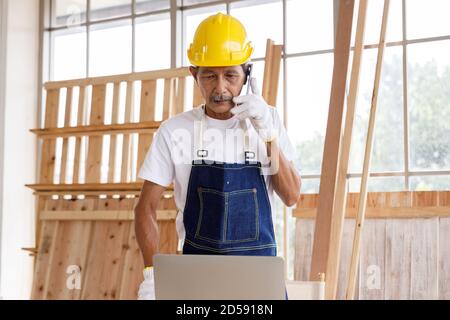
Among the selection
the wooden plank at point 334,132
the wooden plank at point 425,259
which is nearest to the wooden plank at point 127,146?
the wooden plank at point 334,132

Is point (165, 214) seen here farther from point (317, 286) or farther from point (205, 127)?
point (205, 127)

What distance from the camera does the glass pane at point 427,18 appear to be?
4.46 metres

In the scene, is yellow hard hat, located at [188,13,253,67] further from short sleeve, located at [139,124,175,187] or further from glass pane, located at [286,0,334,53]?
glass pane, located at [286,0,334,53]

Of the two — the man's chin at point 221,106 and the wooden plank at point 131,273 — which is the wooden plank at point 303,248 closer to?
the wooden plank at point 131,273

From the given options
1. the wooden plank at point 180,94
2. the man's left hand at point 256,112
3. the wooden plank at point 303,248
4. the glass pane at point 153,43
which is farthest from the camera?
the glass pane at point 153,43

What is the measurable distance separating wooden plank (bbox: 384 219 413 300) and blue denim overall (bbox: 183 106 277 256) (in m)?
1.61

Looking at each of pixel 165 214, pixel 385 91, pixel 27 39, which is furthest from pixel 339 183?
pixel 27 39

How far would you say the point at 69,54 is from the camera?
6.02m

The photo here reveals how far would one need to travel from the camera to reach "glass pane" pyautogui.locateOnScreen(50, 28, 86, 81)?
19.5 ft

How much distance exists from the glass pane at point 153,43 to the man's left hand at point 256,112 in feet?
10.2

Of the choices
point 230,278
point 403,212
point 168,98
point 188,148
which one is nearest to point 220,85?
point 188,148

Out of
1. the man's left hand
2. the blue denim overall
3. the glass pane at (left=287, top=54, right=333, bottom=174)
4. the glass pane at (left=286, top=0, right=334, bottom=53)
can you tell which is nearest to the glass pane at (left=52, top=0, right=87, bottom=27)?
the glass pane at (left=286, top=0, right=334, bottom=53)

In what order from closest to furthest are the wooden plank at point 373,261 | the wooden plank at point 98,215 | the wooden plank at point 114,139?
1. the wooden plank at point 373,261
2. the wooden plank at point 98,215
3. the wooden plank at point 114,139
